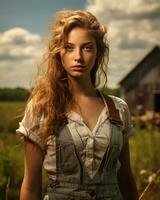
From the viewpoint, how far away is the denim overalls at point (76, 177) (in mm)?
1828

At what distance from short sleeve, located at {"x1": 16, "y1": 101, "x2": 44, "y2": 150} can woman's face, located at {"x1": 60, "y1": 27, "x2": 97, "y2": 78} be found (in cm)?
26

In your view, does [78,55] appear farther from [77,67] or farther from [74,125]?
[74,125]

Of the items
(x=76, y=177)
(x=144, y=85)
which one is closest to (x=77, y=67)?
(x=76, y=177)

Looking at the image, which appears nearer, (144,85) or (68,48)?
(68,48)

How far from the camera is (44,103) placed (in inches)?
75.2

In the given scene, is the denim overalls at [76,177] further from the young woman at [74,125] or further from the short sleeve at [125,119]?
the short sleeve at [125,119]

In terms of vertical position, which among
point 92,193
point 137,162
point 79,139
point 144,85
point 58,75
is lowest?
point 137,162

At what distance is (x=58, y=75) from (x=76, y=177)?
1.54 feet

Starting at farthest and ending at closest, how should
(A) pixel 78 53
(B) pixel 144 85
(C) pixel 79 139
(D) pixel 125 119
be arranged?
(B) pixel 144 85
(D) pixel 125 119
(A) pixel 78 53
(C) pixel 79 139

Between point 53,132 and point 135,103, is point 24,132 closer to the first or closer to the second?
point 53,132

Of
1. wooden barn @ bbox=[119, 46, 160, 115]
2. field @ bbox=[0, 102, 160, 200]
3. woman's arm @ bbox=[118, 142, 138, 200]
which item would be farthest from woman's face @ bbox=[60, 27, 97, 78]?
wooden barn @ bbox=[119, 46, 160, 115]

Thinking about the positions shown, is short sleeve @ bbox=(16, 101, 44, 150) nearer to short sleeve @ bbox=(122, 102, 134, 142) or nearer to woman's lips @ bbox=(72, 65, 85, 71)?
woman's lips @ bbox=(72, 65, 85, 71)

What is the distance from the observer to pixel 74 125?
1861mm

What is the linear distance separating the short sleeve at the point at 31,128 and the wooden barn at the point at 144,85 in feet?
76.5
